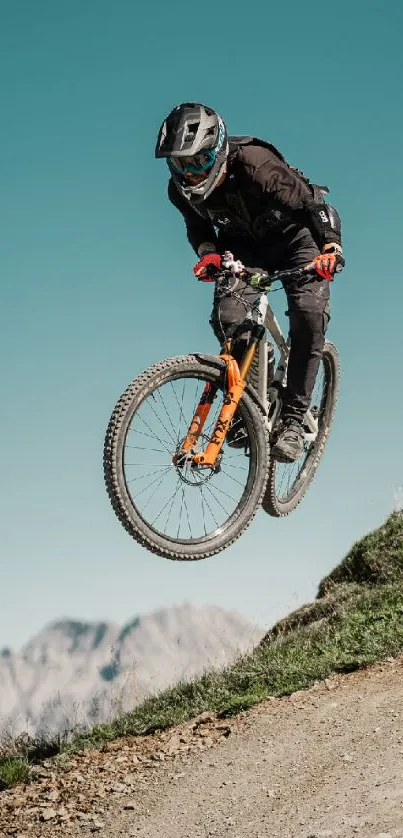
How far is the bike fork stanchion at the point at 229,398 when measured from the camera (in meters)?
8.09

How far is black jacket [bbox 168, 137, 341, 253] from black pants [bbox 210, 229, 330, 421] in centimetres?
11

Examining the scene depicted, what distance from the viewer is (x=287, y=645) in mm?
9891

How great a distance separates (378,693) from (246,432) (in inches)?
103

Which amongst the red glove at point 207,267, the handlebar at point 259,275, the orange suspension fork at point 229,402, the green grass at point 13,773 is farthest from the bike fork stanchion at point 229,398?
the green grass at point 13,773

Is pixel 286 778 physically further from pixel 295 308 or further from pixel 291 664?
pixel 295 308

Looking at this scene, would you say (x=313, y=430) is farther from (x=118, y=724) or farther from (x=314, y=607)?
(x=118, y=724)

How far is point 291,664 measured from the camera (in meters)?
8.73

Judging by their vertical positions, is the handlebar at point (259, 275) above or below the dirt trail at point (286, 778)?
above

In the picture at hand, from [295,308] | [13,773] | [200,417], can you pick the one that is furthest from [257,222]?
[13,773]

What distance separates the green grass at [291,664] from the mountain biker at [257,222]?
182cm

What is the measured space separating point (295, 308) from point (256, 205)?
107cm

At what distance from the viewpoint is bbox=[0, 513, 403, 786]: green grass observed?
27.3ft

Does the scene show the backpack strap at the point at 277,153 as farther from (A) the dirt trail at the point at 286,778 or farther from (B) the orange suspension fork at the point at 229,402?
(A) the dirt trail at the point at 286,778

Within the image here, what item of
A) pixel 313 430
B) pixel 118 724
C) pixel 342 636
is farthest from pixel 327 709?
pixel 313 430
